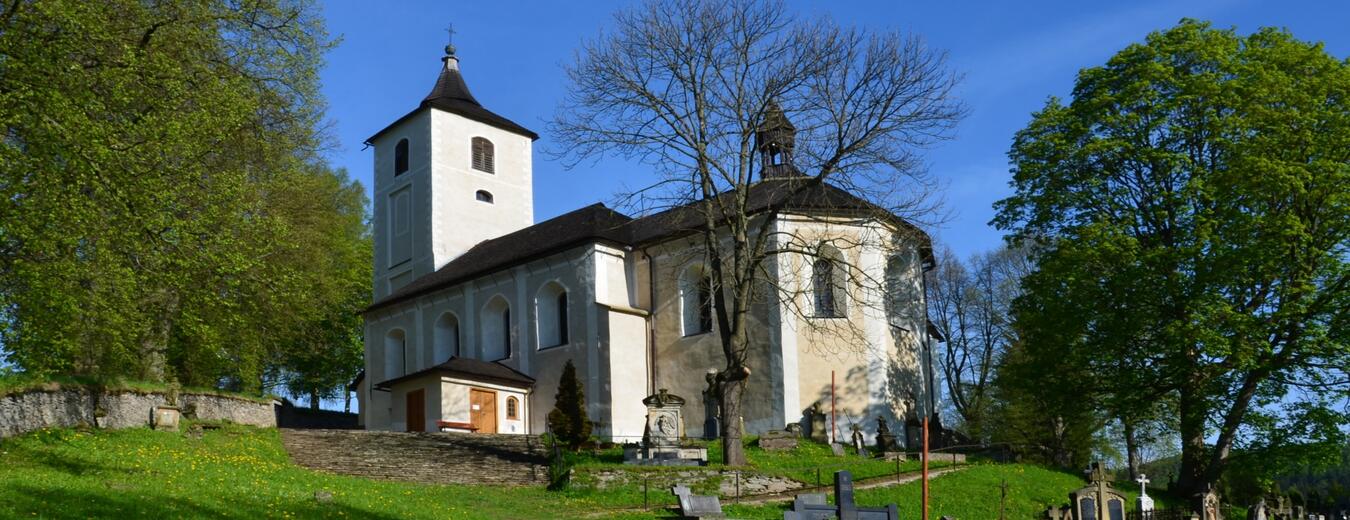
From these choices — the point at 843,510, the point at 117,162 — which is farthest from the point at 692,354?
the point at 117,162

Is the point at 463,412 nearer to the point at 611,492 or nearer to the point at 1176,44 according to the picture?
the point at 611,492

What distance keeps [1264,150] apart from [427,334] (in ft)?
81.1

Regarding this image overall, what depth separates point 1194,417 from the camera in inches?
989

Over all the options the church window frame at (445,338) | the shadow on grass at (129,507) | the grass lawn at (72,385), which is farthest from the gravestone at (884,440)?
the shadow on grass at (129,507)

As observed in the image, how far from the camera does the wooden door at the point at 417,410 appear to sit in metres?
33.1

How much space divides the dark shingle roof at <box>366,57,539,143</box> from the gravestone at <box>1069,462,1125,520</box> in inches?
1139

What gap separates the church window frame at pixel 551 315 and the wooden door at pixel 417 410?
11.8ft

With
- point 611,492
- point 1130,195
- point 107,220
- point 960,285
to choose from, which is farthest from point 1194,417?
point 107,220

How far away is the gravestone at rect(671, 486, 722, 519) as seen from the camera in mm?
16719

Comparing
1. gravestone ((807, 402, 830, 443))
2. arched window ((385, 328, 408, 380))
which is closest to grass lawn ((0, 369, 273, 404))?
arched window ((385, 328, 408, 380))

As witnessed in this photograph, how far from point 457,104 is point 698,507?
28.7 m

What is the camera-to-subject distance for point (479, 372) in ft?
107

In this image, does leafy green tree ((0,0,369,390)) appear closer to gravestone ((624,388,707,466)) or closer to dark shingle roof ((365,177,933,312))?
gravestone ((624,388,707,466))

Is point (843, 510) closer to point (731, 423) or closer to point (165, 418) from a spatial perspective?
point (731, 423)
